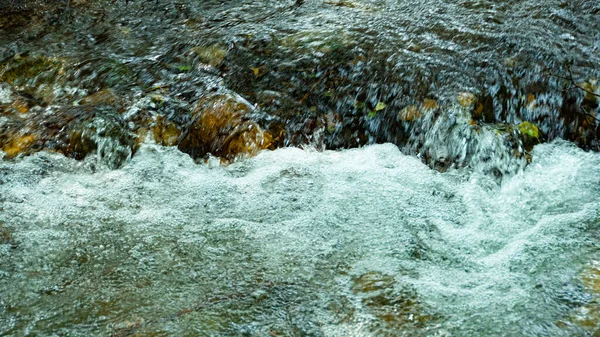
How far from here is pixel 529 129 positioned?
5.06 m

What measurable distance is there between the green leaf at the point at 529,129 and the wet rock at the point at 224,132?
235 cm

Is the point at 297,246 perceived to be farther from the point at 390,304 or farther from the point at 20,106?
the point at 20,106

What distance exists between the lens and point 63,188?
4652 millimetres

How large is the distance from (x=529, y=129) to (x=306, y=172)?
2118 millimetres

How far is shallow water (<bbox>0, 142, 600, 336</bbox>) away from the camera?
10.1 ft

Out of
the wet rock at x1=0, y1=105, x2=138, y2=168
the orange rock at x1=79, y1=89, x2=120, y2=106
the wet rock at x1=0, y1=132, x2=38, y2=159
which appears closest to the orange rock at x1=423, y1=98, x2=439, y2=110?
the wet rock at x1=0, y1=105, x2=138, y2=168

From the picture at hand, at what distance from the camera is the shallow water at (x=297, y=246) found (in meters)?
3.07

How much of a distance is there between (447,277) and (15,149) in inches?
169

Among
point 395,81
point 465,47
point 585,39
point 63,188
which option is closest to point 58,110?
point 63,188

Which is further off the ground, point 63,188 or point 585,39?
point 585,39

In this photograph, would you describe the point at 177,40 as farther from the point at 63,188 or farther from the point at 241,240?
the point at 241,240

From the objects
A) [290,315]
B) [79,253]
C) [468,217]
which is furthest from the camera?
[468,217]

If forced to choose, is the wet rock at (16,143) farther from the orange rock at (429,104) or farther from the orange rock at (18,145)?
the orange rock at (429,104)

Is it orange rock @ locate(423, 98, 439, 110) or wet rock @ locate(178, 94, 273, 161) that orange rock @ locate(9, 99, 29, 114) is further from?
orange rock @ locate(423, 98, 439, 110)
